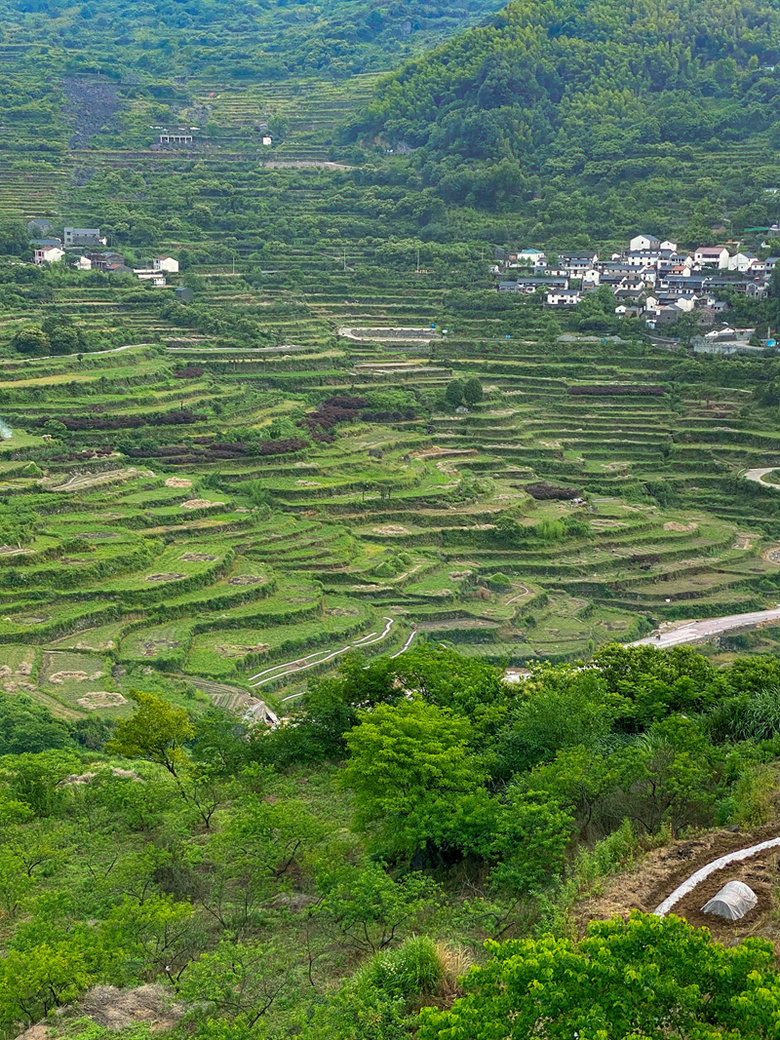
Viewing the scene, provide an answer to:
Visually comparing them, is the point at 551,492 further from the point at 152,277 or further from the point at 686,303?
the point at 152,277

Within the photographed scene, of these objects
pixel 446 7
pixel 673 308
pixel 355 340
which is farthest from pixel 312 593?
pixel 446 7

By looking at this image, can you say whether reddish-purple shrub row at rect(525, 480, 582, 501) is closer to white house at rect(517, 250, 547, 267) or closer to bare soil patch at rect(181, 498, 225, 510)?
bare soil patch at rect(181, 498, 225, 510)

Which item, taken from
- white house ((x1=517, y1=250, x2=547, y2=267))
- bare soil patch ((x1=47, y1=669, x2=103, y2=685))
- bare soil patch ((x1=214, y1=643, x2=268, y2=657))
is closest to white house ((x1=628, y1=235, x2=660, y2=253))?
white house ((x1=517, y1=250, x2=547, y2=267))

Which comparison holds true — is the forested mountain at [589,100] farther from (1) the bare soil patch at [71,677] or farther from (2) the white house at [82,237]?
(1) the bare soil patch at [71,677]

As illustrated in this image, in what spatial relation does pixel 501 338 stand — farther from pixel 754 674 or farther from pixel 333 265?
pixel 754 674

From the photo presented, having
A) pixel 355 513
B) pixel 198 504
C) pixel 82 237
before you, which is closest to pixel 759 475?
pixel 355 513

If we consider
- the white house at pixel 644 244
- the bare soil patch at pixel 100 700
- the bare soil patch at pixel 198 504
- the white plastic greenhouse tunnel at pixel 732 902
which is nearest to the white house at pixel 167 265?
the white house at pixel 644 244
